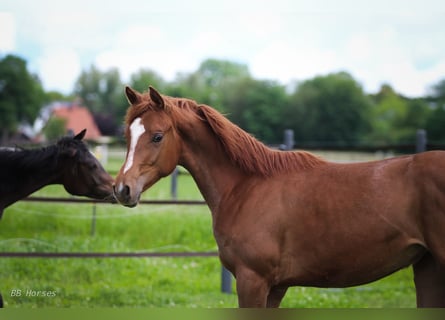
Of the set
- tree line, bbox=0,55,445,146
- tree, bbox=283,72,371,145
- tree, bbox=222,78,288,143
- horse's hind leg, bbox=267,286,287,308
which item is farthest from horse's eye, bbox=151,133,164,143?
tree, bbox=222,78,288,143

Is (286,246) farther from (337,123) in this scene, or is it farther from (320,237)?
(337,123)

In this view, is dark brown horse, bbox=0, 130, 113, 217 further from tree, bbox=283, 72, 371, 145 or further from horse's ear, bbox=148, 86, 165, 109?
tree, bbox=283, 72, 371, 145

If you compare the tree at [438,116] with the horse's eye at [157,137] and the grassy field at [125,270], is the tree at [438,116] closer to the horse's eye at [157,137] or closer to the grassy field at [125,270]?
the grassy field at [125,270]

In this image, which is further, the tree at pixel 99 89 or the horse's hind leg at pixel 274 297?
the tree at pixel 99 89

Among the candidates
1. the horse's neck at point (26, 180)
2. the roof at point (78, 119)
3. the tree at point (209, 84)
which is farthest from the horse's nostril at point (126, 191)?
the tree at point (209, 84)

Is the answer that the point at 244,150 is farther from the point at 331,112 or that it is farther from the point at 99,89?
the point at 99,89

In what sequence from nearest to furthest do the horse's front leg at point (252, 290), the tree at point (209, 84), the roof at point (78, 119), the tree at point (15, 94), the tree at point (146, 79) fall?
the horse's front leg at point (252, 290) < the tree at point (15, 94) < the roof at point (78, 119) < the tree at point (146, 79) < the tree at point (209, 84)

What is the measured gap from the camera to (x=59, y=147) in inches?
217

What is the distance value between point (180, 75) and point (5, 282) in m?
68.1

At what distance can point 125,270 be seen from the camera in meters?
7.59

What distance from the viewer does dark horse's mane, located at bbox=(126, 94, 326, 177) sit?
370 centimetres

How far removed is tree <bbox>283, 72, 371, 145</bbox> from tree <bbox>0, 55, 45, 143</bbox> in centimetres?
2847

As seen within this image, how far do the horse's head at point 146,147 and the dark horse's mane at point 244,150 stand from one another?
8 centimetres

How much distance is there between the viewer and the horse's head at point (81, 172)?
550 centimetres
